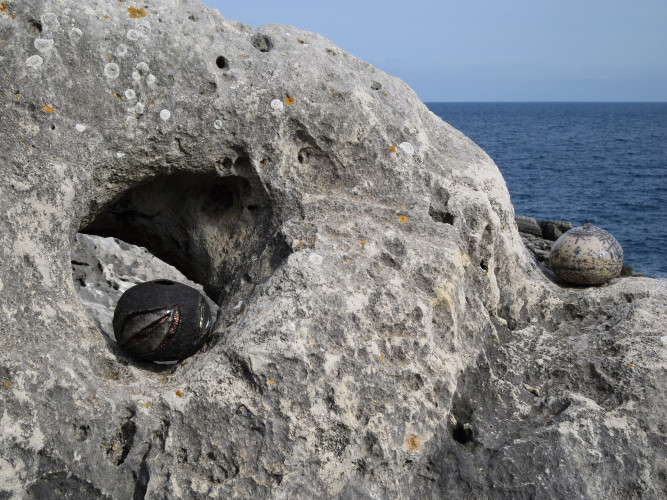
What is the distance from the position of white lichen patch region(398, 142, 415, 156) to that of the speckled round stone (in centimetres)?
205

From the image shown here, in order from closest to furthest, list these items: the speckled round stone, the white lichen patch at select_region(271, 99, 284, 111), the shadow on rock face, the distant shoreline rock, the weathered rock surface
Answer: the weathered rock surface < the white lichen patch at select_region(271, 99, 284, 111) < the shadow on rock face < the speckled round stone < the distant shoreline rock

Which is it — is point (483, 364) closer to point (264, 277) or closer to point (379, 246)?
point (379, 246)

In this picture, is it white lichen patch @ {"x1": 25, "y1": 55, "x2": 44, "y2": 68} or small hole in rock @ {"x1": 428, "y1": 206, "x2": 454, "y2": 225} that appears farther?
small hole in rock @ {"x1": 428, "y1": 206, "x2": 454, "y2": 225}

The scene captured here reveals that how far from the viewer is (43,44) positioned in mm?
4824

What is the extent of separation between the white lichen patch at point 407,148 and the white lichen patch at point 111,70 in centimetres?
220

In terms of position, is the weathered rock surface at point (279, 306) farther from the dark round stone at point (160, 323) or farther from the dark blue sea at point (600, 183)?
the dark blue sea at point (600, 183)

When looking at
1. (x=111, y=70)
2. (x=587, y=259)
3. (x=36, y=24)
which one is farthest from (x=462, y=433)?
(x=36, y=24)

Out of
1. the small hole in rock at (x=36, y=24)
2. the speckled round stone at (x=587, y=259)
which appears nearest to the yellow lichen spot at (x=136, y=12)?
the small hole in rock at (x=36, y=24)

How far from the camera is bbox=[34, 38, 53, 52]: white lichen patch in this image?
4.81 meters

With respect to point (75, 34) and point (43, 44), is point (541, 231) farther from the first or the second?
point (43, 44)

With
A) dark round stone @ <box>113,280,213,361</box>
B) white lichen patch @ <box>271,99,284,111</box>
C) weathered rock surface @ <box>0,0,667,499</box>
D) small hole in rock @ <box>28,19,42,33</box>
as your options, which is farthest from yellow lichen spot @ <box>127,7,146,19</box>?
dark round stone @ <box>113,280,213,361</box>

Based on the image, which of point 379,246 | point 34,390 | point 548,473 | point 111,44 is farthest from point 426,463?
point 111,44

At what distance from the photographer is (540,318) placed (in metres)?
6.21

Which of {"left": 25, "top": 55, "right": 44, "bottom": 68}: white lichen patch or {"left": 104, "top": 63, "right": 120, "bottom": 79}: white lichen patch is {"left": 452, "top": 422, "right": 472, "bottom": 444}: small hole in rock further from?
{"left": 25, "top": 55, "right": 44, "bottom": 68}: white lichen patch
